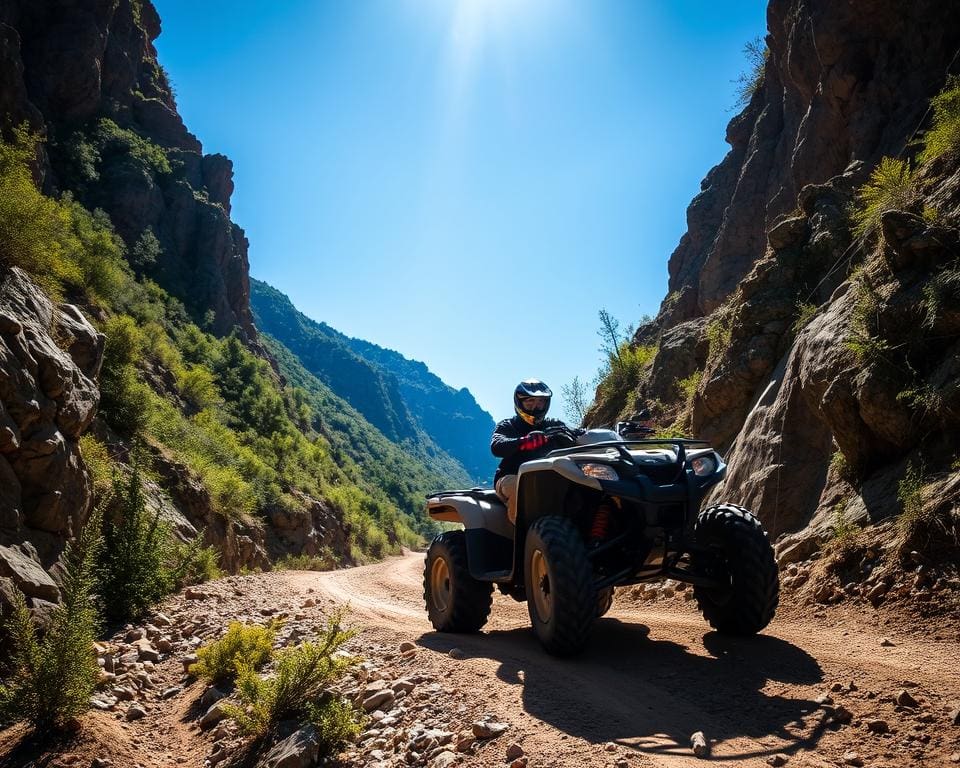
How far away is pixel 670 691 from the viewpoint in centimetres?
382

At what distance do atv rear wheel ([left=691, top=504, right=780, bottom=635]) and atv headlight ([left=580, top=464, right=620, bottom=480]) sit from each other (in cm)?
94

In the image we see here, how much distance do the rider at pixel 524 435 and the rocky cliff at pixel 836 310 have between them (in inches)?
114

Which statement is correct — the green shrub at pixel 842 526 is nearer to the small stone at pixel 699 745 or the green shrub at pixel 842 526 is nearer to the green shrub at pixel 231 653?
the small stone at pixel 699 745

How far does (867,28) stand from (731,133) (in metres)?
15.2

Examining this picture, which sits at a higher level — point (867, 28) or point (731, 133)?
point (731, 133)

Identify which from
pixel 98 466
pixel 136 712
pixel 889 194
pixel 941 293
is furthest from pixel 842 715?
pixel 98 466

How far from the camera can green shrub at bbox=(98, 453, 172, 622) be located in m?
7.27

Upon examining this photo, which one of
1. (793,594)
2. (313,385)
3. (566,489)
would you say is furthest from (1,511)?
(313,385)

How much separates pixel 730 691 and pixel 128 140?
188ft

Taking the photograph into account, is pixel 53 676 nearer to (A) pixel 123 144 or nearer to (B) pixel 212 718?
(B) pixel 212 718

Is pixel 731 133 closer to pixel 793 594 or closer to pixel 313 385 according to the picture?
pixel 793 594

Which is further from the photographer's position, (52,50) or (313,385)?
(313,385)

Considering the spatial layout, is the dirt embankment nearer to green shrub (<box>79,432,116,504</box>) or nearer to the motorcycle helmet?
the motorcycle helmet

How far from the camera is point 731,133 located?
2919cm
